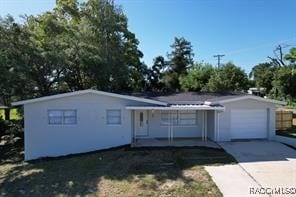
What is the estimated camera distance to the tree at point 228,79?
36.6m

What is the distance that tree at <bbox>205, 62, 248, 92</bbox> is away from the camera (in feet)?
120

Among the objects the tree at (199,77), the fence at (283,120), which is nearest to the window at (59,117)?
the fence at (283,120)

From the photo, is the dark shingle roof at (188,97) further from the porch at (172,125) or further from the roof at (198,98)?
the porch at (172,125)

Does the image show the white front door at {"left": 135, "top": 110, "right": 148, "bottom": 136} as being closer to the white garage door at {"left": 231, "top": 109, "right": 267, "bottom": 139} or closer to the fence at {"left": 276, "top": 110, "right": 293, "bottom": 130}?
the white garage door at {"left": 231, "top": 109, "right": 267, "bottom": 139}

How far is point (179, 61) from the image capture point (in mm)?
59000

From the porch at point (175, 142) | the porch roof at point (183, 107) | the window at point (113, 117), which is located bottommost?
the porch at point (175, 142)

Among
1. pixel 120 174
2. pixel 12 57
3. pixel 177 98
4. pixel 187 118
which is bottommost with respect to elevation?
pixel 120 174

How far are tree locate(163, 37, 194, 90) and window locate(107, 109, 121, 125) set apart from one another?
34696 millimetres

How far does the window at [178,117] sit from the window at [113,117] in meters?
3.09

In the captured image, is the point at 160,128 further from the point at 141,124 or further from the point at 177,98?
the point at 177,98

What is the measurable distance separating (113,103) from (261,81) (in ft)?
148

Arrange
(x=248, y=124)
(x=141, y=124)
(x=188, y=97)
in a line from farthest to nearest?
(x=188, y=97) < (x=141, y=124) < (x=248, y=124)

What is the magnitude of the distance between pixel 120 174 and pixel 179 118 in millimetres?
7813

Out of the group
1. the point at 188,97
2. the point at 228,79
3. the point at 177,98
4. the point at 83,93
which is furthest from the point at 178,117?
the point at 228,79
